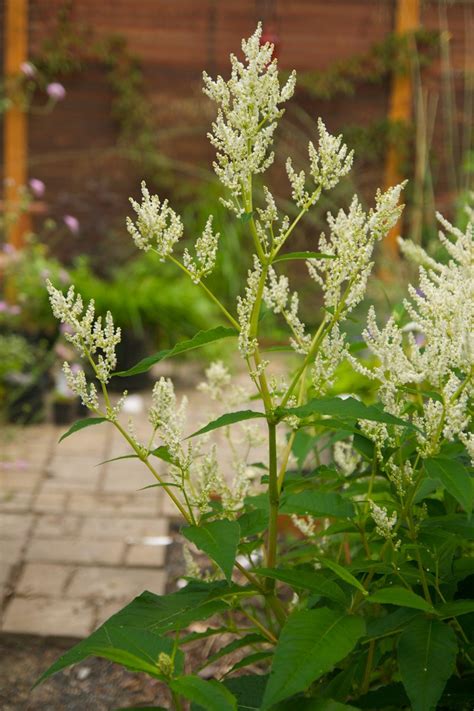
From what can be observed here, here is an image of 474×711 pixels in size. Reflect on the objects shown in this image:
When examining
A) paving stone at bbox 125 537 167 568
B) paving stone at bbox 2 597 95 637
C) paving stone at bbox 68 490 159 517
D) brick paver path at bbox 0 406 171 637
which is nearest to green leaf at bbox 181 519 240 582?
brick paver path at bbox 0 406 171 637

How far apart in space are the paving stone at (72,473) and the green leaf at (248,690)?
2508 millimetres

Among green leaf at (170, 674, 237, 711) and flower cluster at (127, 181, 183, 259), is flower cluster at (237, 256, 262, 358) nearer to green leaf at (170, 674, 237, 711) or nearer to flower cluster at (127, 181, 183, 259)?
flower cluster at (127, 181, 183, 259)

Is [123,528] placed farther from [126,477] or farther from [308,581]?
[308,581]

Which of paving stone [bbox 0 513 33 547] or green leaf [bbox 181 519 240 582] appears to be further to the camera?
paving stone [bbox 0 513 33 547]

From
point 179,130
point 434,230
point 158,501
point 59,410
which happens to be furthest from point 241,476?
point 179,130

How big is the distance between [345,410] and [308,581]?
0.79 feet

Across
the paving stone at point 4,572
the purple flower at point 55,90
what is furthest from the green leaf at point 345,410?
the purple flower at point 55,90

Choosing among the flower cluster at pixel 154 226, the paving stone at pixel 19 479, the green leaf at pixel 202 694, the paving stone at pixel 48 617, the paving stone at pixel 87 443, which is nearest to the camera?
the green leaf at pixel 202 694

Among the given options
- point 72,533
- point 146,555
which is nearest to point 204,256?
point 146,555

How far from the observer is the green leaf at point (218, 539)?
1.26 meters

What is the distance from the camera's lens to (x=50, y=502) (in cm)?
373

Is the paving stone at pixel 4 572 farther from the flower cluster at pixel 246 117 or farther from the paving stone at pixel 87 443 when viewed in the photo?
the flower cluster at pixel 246 117

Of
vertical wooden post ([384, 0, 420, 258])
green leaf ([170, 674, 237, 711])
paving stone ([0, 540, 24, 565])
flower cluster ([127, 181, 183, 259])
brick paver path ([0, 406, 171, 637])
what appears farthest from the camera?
vertical wooden post ([384, 0, 420, 258])

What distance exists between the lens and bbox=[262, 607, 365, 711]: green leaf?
3.76ft
